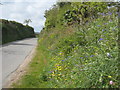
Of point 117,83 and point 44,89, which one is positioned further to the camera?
point 44,89

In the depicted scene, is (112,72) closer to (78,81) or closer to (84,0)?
(78,81)

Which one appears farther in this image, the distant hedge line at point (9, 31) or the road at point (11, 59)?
the distant hedge line at point (9, 31)

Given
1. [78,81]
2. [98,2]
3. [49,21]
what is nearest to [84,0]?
[98,2]

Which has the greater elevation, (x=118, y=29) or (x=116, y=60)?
(x=118, y=29)

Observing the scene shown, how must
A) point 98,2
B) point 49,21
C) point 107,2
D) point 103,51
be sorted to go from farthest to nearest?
1. point 49,21
2. point 107,2
3. point 98,2
4. point 103,51

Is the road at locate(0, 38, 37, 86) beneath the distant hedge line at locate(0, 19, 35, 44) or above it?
beneath

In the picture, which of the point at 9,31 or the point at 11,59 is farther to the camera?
the point at 9,31

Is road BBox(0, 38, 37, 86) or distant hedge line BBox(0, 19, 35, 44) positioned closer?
road BBox(0, 38, 37, 86)

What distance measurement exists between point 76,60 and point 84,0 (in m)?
5.65

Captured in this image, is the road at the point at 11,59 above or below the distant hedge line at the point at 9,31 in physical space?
below

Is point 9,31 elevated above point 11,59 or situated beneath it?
elevated above

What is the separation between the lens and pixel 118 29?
5906mm

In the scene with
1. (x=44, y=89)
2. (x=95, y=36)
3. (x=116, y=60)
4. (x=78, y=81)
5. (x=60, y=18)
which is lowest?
(x=44, y=89)

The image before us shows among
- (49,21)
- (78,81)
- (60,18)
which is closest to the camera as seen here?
(78,81)
